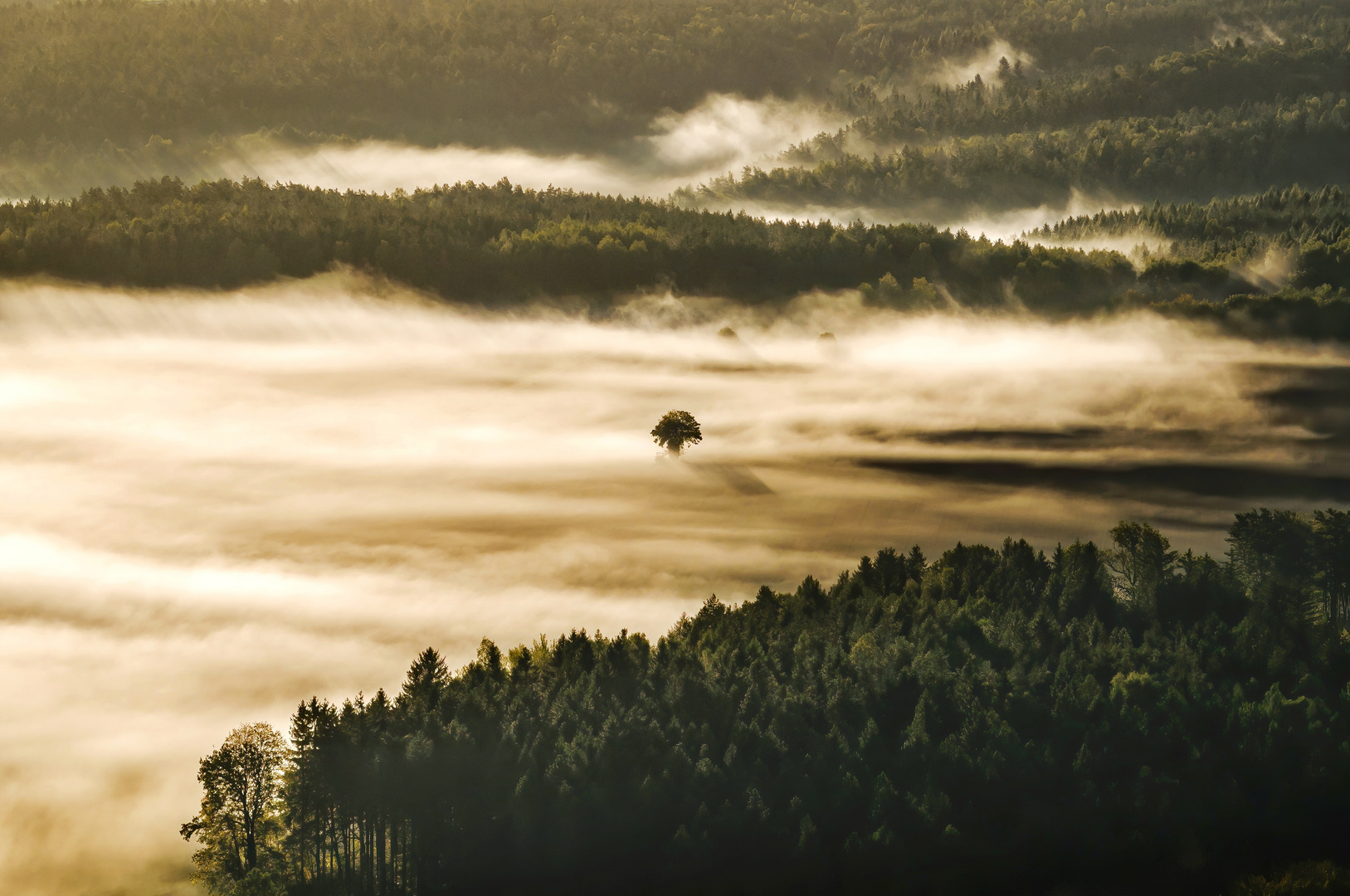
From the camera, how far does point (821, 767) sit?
119 m

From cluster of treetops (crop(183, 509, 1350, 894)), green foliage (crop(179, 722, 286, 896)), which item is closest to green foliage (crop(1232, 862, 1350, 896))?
cluster of treetops (crop(183, 509, 1350, 894))

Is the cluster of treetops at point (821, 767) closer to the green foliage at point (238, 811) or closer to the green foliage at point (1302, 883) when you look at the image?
the green foliage at point (238, 811)

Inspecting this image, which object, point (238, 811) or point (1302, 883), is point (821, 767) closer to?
point (1302, 883)

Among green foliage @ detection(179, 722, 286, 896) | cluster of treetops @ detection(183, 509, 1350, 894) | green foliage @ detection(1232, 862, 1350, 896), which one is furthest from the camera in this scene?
green foliage @ detection(1232, 862, 1350, 896)

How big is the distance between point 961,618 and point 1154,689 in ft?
65.5

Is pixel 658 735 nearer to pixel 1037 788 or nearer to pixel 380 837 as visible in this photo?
pixel 380 837

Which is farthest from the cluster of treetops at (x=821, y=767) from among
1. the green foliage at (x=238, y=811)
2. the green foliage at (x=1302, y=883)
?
the green foliage at (x=1302, y=883)

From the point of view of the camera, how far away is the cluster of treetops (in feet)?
363

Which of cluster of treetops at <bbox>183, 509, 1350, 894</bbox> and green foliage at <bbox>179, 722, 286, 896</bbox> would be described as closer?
cluster of treetops at <bbox>183, 509, 1350, 894</bbox>

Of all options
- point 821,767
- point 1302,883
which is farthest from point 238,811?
point 1302,883

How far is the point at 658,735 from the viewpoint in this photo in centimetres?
11744

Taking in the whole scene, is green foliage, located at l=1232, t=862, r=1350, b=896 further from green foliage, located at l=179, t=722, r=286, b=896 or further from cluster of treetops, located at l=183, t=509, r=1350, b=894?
green foliage, located at l=179, t=722, r=286, b=896

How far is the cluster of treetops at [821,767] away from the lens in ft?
363

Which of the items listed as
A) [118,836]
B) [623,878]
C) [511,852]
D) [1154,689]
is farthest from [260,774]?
[1154,689]
